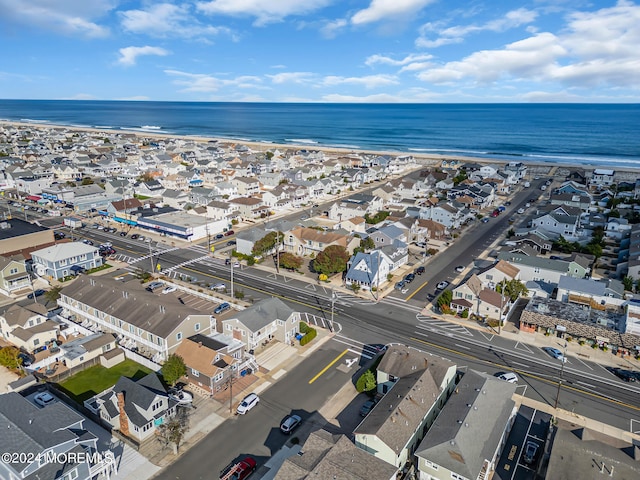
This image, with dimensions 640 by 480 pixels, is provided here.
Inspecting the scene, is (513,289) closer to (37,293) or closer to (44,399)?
(44,399)

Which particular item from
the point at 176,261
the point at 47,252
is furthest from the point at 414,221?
the point at 47,252

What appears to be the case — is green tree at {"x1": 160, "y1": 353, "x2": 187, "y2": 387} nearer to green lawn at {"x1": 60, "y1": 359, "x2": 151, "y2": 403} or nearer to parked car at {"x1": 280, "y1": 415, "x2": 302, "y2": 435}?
green lawn at {"x1": 60, "y1": 359, "x2": 151, "y2": 403}

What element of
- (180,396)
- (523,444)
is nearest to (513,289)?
(523,444)

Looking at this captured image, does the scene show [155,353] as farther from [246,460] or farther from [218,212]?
[218,212]

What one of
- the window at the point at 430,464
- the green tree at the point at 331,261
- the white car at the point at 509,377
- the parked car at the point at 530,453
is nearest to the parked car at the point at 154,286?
the green tree at the point at 331,261

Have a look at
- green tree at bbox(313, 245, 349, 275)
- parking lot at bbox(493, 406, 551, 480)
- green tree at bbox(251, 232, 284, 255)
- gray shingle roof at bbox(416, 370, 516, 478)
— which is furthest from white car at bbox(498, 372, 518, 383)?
green tree at bbox(251, 232, 284, 255)

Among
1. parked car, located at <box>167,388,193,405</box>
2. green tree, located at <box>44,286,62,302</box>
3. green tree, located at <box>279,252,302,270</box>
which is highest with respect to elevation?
green tree, located at <box>279,252,302,270</box>

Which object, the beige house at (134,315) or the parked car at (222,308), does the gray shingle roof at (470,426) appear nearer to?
the beige house at (134,315)
